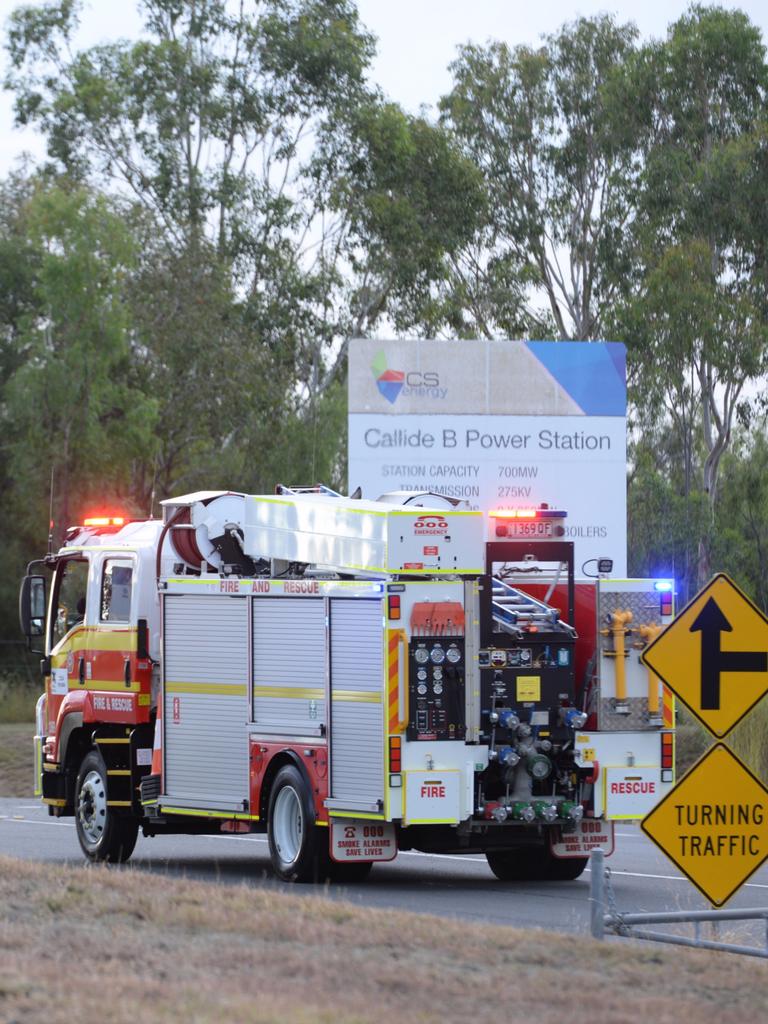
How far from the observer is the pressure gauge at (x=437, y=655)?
46.7 feet

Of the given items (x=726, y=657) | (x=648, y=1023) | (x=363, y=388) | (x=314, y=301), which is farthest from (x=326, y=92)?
(x=648, y=1023)

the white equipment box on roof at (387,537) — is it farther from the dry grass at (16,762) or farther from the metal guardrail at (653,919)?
the dry grass at (16,762)

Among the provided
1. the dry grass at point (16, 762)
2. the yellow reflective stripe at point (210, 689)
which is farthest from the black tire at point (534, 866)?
the dry grass at point (16, 762)

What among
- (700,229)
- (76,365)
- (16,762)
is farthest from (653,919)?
(700,229)

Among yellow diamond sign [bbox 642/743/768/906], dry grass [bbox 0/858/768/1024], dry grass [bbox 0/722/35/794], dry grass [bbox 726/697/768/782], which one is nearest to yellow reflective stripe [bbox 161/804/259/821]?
dry grass [bbox 0/858/768/1024]

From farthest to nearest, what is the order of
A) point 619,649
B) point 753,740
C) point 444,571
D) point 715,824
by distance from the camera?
point 753,740
point 619,649
point 444,571
point 715,824

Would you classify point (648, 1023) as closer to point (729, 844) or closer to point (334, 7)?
point (729, 844)

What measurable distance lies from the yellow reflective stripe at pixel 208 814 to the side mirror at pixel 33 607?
2.77 meters

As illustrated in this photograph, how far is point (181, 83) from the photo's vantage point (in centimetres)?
5259

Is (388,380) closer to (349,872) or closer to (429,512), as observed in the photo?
(349,872)

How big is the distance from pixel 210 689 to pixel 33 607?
301 cm

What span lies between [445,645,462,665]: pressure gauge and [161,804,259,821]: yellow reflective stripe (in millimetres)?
2372

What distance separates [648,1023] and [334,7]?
49.0 meters

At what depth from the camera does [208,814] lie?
15.9 metres
